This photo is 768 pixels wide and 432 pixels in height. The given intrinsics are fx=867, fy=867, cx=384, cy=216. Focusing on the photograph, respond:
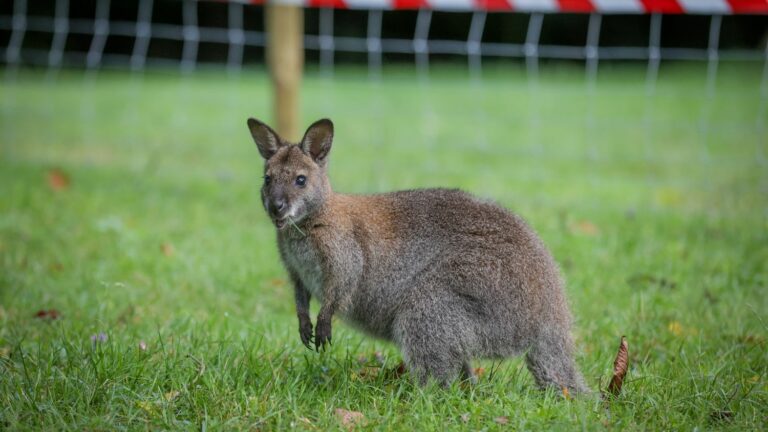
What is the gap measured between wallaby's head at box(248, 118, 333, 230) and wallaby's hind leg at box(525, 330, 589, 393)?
41.1 inches

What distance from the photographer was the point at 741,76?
1248cm

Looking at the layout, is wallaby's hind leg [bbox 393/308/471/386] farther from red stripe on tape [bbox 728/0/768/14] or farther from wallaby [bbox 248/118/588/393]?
red stripe on tape [bbox 728/0/768/14]

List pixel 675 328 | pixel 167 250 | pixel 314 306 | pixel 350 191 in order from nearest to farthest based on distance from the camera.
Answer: pixel 675 328
pixel 314 306
pixel 167 250
pixel 350 191

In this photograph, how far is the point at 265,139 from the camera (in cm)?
361

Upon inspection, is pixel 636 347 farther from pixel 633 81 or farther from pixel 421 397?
pixel 633 81

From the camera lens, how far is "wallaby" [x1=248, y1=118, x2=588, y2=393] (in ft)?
10.9

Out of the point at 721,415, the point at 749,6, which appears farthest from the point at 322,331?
the point at 749,6

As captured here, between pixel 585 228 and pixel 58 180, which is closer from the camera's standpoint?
pixel 585 228

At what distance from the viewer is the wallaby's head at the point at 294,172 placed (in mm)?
3381

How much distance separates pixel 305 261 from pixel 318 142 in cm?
50

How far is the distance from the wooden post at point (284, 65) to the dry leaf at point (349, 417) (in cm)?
379

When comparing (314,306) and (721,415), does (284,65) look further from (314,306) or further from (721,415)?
(721,415)

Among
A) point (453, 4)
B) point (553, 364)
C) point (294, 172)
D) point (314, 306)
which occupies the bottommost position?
point (314, 306)

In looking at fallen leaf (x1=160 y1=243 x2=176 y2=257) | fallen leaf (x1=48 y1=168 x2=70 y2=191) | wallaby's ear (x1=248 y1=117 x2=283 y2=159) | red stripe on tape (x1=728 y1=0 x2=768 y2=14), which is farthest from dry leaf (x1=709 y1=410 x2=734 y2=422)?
fallen leaf (x1=48 y1=168 x2=70 y2=191)
